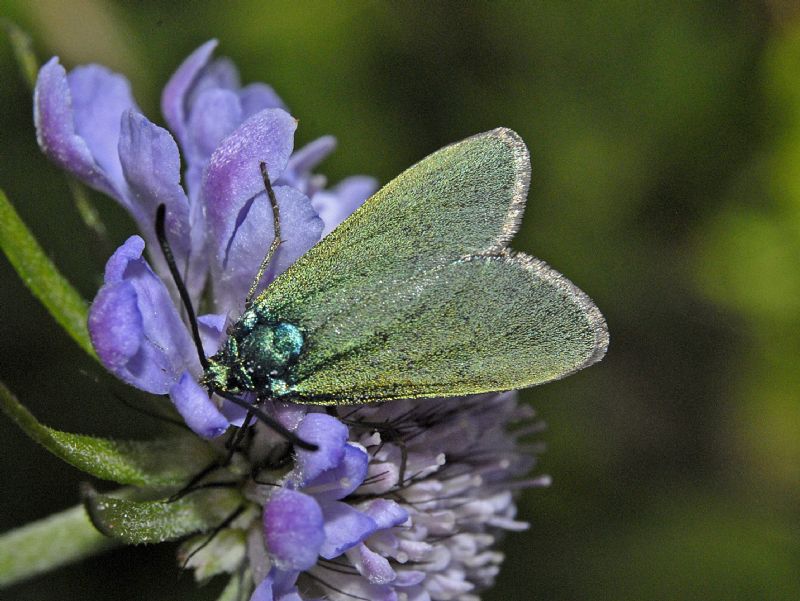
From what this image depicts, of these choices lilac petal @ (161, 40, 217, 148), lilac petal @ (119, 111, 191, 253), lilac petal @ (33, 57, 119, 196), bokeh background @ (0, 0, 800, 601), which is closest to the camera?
lilac petal @ (119, 111, 191, 253)

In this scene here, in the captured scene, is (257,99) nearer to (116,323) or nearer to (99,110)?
(99,110)

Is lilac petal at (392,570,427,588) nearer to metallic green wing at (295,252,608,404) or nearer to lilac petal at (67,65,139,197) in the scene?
metallic green wing at (295,252,608,404)

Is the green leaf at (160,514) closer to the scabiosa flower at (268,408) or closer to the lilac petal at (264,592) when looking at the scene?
the scabiosa flower at (268,408)

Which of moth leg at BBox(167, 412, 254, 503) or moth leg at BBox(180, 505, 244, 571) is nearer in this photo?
moth leg at BBox(167, 412, 254, 503)

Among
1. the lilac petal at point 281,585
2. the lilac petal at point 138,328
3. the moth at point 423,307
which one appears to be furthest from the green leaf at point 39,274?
the lilac petal at point 281,585

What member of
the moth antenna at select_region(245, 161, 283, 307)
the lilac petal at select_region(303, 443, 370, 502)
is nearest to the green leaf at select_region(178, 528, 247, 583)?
the lilac petal at select_region(303, 443, 370, 502)

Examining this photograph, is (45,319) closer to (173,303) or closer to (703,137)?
(173,303)

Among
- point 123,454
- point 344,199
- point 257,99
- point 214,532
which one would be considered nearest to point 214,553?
point 214,532
